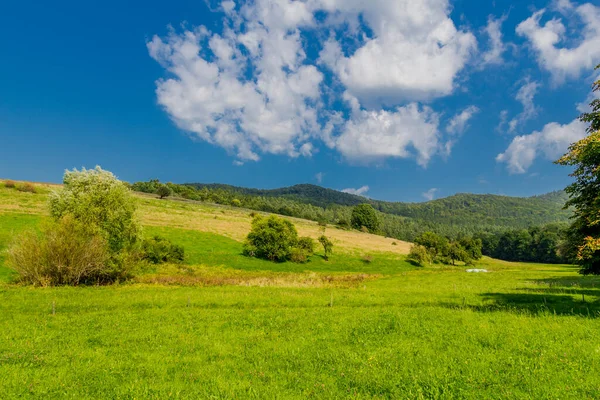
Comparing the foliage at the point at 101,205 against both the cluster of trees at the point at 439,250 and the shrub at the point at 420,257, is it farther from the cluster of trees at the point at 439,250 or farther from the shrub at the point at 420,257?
the cluster of trees at the point at 439,250

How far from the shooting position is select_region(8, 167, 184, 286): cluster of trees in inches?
1298

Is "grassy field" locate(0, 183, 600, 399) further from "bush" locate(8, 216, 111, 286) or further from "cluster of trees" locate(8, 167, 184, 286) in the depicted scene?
"cluster of trees" locate(8, 167, 184, 286)

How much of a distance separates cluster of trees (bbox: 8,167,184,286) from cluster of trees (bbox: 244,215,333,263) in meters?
23.2

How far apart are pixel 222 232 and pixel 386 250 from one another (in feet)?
172

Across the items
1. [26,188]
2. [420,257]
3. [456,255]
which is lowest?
[420,257]

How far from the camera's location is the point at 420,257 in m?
90.3

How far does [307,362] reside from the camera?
487 inches

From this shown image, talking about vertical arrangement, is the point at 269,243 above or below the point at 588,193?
below

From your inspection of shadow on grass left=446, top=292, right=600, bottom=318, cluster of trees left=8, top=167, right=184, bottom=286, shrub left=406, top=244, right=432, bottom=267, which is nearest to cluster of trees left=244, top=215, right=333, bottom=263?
cluster of trees left=8, top=167, right=184, bottom=286

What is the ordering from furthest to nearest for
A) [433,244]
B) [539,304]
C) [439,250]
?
[439,250] → [433,244] → [539,304]

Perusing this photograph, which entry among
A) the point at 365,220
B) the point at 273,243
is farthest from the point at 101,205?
the point at 365,220

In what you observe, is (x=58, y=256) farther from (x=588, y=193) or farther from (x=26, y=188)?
(x=26, y=188)

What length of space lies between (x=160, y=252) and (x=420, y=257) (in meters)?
71.3

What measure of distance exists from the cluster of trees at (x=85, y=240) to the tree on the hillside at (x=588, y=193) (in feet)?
143
